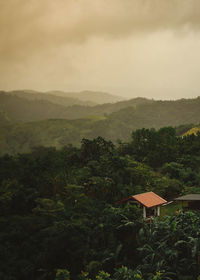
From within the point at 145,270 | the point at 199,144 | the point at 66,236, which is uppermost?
the point at 199,144

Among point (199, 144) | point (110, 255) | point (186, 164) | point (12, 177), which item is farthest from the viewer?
point (199, 144)

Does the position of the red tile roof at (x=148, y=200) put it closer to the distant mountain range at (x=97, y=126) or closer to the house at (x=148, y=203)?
the house at (x=148, y=203)

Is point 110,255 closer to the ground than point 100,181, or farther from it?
closer to the ground

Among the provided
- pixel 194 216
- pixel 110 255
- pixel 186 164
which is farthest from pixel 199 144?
pixel 110 255

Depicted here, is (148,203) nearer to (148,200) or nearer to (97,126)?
(148,200)

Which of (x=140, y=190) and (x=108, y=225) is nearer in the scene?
(x=108, y=225)

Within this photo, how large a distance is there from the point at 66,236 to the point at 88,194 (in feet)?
22.6

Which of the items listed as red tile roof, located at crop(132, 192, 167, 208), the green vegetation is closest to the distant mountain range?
the green vegetation

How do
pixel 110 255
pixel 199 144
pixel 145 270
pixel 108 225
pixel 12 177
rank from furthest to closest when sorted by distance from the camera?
pixel 199 144 → pixel 12 177 → pixel 108 225 → pixel 110 255 → pixel 145 270

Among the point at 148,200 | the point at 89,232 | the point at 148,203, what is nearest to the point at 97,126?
the point at 148,200

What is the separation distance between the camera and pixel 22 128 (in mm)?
173875

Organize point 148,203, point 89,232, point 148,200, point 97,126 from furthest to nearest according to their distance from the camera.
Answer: point 97,126 < point 148,200 < point 148,203 < point 89,232

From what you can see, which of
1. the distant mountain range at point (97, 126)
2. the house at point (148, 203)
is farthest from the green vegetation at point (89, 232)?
the distant mountain range at point (97, 126)

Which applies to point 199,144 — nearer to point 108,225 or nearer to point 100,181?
point 100,181
